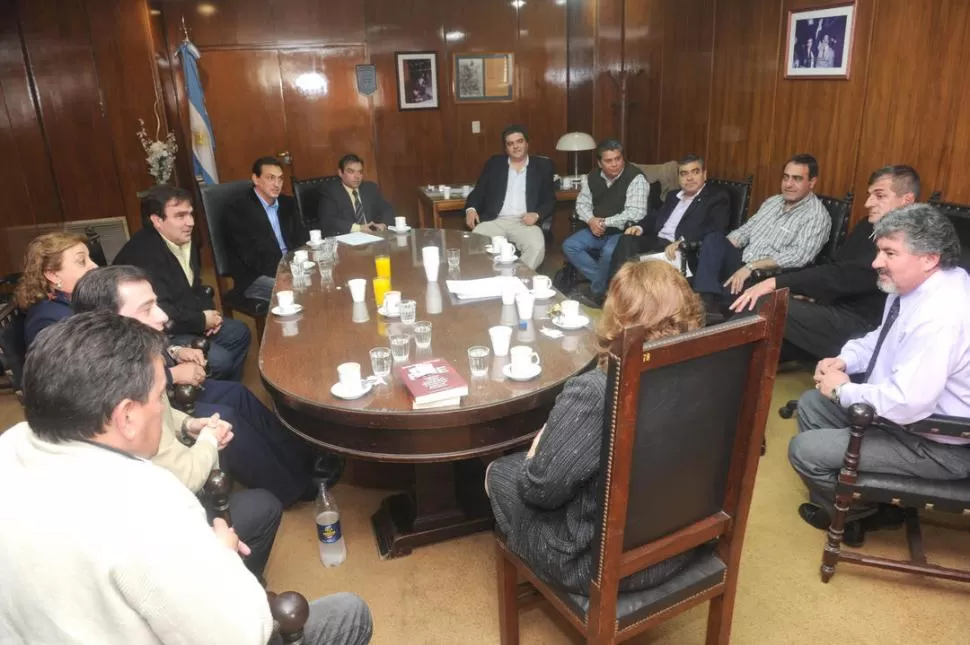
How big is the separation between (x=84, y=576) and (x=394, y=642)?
3.97 ft

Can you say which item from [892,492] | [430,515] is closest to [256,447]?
[430,515]

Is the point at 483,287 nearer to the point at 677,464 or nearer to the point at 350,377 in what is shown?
the point at 350,377

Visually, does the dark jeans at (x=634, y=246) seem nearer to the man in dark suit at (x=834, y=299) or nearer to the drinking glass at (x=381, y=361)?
the man in dark suit at (x=834, y=299)

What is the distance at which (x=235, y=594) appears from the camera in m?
1.03

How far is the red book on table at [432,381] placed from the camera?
1.83 meters

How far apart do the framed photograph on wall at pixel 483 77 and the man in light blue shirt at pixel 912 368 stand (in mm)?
4976

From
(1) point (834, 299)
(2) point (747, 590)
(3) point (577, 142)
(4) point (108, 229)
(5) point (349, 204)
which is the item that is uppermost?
(3) point (577, 142)

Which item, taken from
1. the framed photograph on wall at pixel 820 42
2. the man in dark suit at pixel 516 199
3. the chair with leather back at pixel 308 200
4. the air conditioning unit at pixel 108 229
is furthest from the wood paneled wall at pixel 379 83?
the framed photograph on wall at pixel 820 42

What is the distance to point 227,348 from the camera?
343 centimetres

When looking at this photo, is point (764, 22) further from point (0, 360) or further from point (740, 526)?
point (0, 360)

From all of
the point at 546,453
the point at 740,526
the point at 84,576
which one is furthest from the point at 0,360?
the point at 740,526

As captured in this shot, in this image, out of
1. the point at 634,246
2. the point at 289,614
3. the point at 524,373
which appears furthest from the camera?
the point at 634,246

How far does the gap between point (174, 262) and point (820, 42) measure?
3.69 m

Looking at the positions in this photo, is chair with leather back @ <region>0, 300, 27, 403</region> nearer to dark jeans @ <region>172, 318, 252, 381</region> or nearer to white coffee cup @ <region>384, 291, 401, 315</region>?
dark jeans @ <region>172, 318, 252, 381</region>
